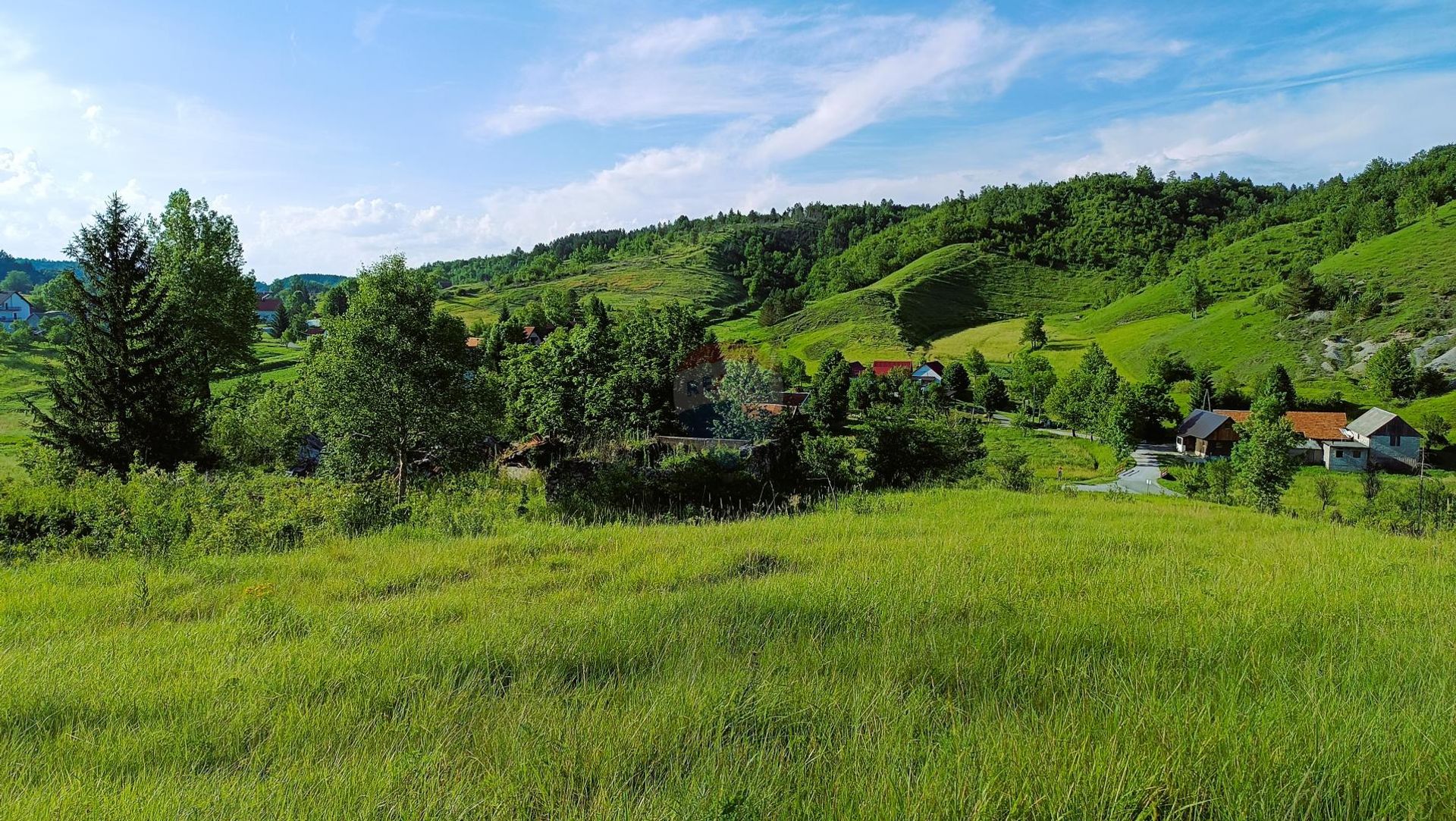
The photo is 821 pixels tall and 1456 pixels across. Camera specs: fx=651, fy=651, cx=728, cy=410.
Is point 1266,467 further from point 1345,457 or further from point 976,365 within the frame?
point 976,365

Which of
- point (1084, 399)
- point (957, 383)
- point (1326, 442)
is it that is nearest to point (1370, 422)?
point (1326, 442)

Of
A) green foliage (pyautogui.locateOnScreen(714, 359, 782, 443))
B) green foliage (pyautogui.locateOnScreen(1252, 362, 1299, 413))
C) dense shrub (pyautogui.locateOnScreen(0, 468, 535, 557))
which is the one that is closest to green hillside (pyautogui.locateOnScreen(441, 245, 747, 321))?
green foliage (pyautogui.locateOnScreen(714, 359, 782, 443))

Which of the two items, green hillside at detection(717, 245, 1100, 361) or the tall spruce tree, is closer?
the tall spruce tree

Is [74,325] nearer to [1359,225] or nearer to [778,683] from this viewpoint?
[778,683]

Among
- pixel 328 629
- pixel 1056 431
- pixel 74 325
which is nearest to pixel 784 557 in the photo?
pixel 328 629

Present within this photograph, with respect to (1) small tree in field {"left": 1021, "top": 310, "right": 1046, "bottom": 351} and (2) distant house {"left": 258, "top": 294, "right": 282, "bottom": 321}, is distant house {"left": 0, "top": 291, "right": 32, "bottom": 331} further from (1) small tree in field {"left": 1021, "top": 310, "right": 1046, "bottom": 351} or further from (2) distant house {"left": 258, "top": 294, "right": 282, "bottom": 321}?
(1) small tree in field {"left": 1021, "top": 310, "right": 1046, "bottom": 351}

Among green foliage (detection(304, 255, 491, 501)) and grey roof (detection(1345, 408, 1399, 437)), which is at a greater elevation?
green foliage (detection(304, 255, 491, 501))

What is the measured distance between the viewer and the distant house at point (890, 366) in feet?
268

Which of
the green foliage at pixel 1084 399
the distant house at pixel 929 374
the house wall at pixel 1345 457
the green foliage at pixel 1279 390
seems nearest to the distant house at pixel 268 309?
the distant house at pixel 929 374

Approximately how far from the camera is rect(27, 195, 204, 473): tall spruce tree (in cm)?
1806

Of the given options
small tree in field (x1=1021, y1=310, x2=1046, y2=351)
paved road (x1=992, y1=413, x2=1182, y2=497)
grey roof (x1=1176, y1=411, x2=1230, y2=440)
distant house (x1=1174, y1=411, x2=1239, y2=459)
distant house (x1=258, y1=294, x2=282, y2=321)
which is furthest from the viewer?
distant house (x1=258, y1=294, x2=282, y2=321)

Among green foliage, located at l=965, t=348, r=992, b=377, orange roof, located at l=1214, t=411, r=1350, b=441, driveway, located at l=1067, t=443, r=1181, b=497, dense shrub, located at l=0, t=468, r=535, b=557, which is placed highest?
dense shrub, located at l=0, t=468, r=535, b=557

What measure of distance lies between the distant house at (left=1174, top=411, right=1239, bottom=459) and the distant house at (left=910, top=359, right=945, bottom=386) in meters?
24.4

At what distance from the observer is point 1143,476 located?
47.7 meters
